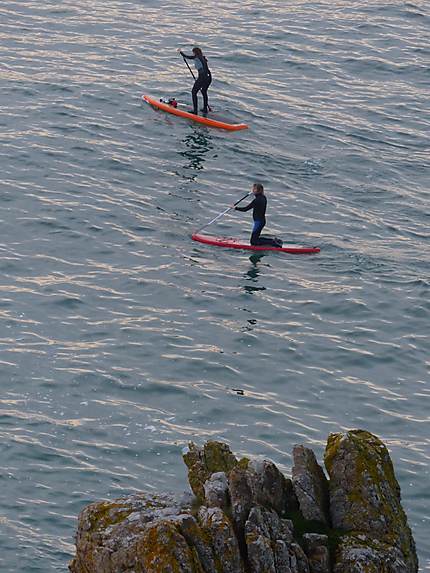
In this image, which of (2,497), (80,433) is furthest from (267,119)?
(2,497)

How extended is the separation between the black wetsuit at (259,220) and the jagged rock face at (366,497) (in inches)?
731

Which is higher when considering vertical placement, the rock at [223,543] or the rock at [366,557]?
the rock at [223,543]

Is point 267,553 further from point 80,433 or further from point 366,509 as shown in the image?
point 80,433

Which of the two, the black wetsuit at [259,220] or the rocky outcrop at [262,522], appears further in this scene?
the black wetsuit at [259,220]

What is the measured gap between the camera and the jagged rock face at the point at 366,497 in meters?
14.4

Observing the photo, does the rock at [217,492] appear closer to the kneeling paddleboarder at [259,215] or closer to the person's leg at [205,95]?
the kneeling paddleboarder at [259,215]

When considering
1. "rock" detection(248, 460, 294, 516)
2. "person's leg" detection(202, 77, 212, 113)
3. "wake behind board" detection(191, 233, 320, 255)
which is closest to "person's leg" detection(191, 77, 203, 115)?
"person's leg" detection(202, 77, 212, 113)

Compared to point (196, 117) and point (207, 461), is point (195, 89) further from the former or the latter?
point (207, 461)

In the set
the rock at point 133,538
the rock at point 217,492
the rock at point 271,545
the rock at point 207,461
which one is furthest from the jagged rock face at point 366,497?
the rock at point 133,538

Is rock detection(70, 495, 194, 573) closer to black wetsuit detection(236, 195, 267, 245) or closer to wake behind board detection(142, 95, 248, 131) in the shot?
black wetsuit detection(236, 195, 267, 245)

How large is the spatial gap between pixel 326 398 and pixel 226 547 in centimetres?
1304

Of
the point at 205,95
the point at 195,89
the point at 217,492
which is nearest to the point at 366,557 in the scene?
the point at 217,492

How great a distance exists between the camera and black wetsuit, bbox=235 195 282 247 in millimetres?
33250

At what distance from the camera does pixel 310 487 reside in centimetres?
1457
